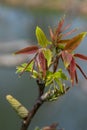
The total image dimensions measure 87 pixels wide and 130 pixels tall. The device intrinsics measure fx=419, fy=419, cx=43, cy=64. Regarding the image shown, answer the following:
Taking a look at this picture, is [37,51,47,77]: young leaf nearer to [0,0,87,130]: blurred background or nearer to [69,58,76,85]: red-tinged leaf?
[69,58,76,85]: red-tinged leaf

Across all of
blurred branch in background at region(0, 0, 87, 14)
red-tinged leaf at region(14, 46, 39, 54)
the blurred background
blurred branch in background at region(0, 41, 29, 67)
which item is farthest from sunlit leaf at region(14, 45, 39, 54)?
blurred branch in background at region(0, 0, 87, 14)

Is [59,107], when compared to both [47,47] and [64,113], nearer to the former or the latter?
[64,113]

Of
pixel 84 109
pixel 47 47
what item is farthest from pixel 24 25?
pixel 47 47

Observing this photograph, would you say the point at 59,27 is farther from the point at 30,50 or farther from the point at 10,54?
the point at 10,54

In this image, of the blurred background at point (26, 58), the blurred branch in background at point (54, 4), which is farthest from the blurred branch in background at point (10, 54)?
the blurred branch in background at point (54, 4)

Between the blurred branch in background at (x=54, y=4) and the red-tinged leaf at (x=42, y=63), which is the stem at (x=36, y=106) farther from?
the blurred branch in background at (x=54, y=4)

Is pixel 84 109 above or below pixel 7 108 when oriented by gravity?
below

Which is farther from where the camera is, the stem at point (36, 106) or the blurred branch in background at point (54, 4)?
the blurred branch in background at point (54, 4)

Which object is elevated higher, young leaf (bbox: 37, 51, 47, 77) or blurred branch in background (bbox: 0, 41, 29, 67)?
young leaf (bbox: 37, 51, 47, 77)

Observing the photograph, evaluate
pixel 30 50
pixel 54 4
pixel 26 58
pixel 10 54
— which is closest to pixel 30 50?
pixel 30 50
